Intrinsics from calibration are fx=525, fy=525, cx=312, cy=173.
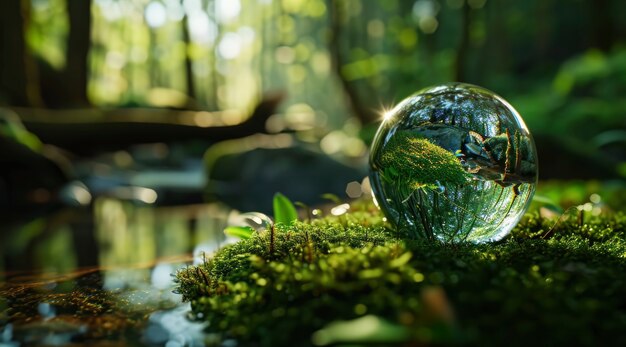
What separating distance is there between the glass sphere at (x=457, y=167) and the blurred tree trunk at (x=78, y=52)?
1768 centimetres

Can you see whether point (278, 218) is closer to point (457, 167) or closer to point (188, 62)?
point (457, 167)

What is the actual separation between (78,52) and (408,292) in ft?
63.3

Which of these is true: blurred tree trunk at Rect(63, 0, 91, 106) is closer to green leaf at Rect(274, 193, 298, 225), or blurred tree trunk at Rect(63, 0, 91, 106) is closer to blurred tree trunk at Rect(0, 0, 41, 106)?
blurred tree trunk at Rect(0, 0, 41, 106)

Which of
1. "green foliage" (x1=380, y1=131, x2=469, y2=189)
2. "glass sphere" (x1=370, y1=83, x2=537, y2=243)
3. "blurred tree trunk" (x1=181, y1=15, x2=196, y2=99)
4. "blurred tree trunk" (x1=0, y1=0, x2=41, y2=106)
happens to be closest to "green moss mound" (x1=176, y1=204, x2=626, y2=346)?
"glass sphere" (x1=370, y1=83, x2=537, y2=243)

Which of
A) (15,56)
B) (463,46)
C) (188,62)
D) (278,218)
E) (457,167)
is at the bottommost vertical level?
(278,218)

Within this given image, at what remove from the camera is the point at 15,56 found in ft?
51.8

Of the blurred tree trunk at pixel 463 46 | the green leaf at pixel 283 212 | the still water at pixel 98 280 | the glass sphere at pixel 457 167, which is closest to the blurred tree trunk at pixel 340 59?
the blurred tree trunk at pixel 463 46

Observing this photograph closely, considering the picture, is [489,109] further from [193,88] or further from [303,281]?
[193,88]

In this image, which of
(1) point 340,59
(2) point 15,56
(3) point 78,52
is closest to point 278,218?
(2) point 15,56

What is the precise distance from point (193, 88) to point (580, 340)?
2820 cm

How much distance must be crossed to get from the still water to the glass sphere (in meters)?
1.68

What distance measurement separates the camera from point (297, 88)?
80.7 m

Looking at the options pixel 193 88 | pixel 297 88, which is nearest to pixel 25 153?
pixel 193 88

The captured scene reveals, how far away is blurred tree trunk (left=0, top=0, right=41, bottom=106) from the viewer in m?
15.5
